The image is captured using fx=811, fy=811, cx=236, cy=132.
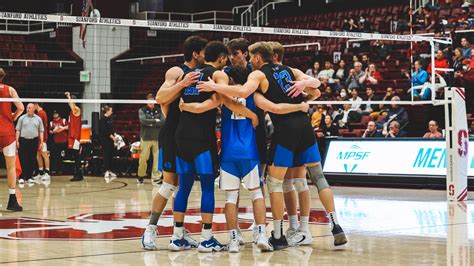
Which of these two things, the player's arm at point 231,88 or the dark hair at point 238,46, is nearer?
the player's arm at point 231,88

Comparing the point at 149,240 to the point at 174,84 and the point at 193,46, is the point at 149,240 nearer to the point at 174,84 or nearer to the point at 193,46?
the point at 174,84

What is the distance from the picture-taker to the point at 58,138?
1895 centimetres

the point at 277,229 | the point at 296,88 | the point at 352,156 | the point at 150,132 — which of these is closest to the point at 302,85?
the point at 296,88

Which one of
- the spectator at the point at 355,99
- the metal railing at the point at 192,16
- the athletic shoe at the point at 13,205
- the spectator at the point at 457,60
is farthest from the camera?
the metal railing at the point at 192,16

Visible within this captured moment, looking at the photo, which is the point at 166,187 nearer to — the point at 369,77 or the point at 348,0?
the point at 369,77

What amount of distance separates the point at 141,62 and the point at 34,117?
10889 mm

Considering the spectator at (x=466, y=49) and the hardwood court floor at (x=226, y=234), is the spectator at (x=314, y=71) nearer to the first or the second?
the spectator at (x=466, y=49)

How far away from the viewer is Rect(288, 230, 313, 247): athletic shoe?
286 inches

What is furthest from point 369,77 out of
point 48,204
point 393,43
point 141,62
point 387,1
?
point 141,62

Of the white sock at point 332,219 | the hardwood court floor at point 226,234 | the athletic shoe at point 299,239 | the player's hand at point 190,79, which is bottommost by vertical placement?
the hardwood court floor at point 226,234

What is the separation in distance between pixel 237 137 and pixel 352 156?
8.68m

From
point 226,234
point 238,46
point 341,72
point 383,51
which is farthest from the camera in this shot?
point 383,51

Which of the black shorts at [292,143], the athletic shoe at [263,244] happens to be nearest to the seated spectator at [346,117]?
the black shorts at [292,143]

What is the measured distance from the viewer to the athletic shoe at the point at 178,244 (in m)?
6.89
